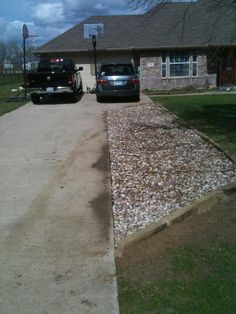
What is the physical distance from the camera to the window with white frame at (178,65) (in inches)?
1056

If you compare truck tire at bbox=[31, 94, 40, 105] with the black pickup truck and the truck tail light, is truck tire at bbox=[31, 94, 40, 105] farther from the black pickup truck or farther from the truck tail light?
the truck tail light

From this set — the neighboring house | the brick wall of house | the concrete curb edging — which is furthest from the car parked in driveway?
the concrete curb edging

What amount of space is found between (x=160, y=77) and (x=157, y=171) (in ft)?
65.1

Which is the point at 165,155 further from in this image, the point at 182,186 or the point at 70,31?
the point at 70,31

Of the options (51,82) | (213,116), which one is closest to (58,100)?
(51,82)

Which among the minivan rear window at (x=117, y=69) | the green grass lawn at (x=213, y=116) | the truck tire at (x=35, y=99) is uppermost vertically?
→ the minivan rear window at (x=117, y=69)

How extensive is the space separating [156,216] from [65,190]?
179cm

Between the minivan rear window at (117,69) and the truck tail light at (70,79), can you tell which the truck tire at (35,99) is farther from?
the minivan rear window at (117,69)

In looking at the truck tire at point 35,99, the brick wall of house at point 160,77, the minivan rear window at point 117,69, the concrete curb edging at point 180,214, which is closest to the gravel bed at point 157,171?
the concrete curb edging at point 180,214

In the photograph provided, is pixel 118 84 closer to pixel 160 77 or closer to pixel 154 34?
pixel 160 77

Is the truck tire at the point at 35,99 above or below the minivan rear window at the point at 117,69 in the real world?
below

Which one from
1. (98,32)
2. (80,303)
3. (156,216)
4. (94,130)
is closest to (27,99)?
(98,32)

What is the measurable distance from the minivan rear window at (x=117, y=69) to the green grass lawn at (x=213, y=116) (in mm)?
2626

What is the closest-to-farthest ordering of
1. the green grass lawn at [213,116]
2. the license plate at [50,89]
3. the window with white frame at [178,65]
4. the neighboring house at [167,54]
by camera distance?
1. the green grass lawn at [213,116]
2. the license plate at [50,89]
3. the neighboring house at [167,54]
4. the window with white frame at [178,65]
